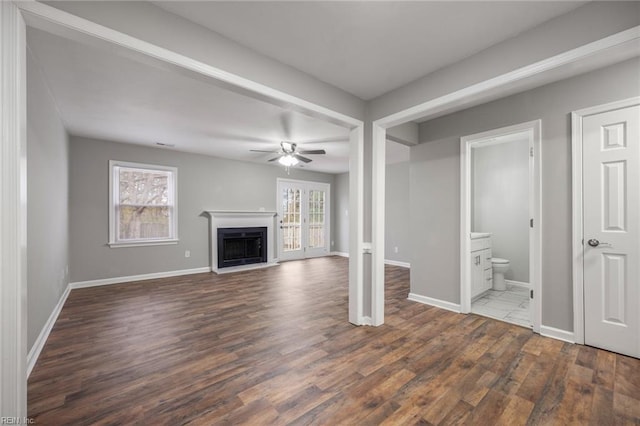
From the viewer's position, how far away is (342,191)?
836 centimetres

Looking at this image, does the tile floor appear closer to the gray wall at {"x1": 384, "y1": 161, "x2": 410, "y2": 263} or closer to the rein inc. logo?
the gray wall at {"x1": 384, "y1": 161, "x2": 410, "y2": 263}

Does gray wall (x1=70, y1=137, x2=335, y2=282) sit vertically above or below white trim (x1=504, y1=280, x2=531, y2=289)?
above

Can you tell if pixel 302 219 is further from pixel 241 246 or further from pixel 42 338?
pixel 42 338

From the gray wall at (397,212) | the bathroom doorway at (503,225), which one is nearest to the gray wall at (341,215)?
the gray wall at (397,212)

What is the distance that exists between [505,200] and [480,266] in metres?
1.73

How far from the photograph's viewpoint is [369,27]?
1949 millimetres

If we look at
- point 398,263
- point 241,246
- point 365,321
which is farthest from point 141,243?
point 398,263

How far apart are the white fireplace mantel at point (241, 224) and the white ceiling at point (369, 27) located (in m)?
4.36

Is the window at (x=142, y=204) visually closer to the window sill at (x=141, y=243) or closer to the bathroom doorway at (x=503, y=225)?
the window sill at (x=141, y=243)

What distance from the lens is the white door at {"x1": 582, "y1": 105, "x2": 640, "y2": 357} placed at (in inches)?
90.6

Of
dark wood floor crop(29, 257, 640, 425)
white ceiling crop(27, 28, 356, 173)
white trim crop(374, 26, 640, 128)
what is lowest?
dark wood floor crop(29, 257, 640, 425)

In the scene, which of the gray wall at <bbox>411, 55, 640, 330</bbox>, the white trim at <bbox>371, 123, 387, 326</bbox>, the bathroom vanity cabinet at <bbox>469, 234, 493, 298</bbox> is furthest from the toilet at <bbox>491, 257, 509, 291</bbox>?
the white trim at <bbox>371, 123, 387, 326</bbox>

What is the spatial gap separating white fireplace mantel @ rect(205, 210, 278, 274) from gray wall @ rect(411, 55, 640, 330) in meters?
3.85

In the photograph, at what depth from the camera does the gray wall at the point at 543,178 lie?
101 inches
